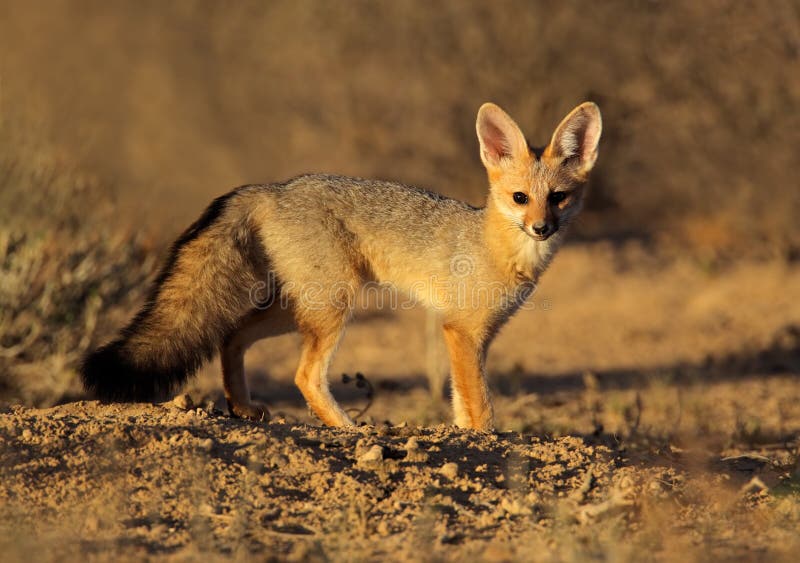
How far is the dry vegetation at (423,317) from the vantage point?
12.4ft

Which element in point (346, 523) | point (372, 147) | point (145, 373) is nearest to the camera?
point (346, 523)

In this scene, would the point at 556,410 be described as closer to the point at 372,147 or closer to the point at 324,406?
the point at 324,406

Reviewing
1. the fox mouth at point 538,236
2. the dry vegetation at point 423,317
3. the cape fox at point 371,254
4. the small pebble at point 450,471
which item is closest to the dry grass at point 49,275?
the dry vegetation at point 423,317

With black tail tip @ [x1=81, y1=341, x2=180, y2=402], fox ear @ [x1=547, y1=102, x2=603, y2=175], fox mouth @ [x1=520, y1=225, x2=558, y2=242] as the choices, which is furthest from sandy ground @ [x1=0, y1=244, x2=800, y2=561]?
fox ear @ [x1=547, y1=102, x2=603, y2=175]

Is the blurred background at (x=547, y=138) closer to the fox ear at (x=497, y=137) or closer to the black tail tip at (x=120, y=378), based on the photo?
the black tail tip at (x=120, y=378)

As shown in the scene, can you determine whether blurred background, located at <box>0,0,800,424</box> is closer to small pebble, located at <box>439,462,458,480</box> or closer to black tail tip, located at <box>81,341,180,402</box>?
black tail tip, located at <box>81,341,180,402</box>

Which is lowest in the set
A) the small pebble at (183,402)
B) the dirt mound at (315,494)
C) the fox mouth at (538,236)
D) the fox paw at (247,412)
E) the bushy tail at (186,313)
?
the dirt mound at (315,494)

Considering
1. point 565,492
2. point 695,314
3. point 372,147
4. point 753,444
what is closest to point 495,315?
point 565,492

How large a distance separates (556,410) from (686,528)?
356 cm

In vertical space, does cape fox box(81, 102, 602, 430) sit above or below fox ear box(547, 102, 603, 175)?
below

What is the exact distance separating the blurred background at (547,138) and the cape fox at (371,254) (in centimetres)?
225

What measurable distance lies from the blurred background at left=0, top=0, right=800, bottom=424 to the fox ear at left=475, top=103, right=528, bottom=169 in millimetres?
3032

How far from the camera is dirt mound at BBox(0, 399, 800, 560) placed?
3.50 m

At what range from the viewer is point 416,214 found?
5.65m
